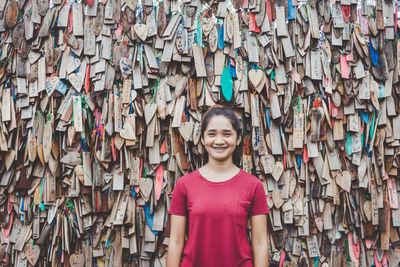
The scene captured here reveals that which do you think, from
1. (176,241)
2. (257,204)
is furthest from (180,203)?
(257,204)

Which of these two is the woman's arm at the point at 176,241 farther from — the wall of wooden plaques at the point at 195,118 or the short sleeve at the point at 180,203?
the wall of wooden plaques at the point at 195,118

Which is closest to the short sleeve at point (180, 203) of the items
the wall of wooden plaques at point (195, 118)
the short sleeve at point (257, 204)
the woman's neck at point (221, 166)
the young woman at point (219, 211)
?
the young woman at point (219, 211)

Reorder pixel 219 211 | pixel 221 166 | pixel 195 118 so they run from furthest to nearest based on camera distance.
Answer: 1. pixel 195 118
2. pixel 221 166
3. pixel 219 211

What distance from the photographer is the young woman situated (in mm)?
1407

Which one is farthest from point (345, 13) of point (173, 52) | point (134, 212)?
point (134, 212)

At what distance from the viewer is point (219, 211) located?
141 cm

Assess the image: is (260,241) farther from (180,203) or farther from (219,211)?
(180,203)

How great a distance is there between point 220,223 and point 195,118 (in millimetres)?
705

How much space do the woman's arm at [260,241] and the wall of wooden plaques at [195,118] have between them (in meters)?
0.49

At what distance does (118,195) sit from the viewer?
1.95 meters

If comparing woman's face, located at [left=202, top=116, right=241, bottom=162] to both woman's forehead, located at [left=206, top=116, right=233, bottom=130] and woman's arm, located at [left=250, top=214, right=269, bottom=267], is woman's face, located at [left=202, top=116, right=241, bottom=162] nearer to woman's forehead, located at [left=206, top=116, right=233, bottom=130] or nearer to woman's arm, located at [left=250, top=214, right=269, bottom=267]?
woman's forehead, located at [left=206, top=116, right=233, bottom=130]

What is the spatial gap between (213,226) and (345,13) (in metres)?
1.43

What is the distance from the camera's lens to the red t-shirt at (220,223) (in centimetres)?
141

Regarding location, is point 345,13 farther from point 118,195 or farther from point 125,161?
point 118,195
